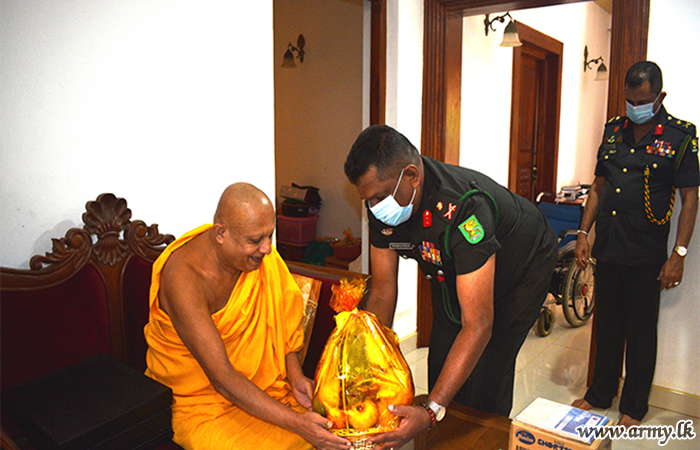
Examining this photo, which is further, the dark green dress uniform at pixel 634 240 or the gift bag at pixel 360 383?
the dark green dress uniform at pixel 634 240

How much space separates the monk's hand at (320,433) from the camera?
1172mm

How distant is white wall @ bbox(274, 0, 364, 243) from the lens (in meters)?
4.66

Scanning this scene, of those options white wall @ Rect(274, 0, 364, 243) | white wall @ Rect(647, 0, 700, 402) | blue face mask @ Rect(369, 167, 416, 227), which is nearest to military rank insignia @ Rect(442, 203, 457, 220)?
→ blue face mask @ Rect(369, 167, 416, 227)

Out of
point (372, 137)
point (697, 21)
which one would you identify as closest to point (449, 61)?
point (697, 21)

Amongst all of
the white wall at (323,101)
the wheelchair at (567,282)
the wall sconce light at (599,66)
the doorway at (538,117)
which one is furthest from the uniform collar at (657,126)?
the wall sconce light at (599,66)

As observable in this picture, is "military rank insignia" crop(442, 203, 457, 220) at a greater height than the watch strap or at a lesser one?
greater

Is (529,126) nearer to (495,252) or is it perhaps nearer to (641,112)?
(641,112)

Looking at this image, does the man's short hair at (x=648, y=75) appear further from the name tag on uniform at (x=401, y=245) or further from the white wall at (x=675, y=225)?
the name tag on uniform at (x=401, y=245)

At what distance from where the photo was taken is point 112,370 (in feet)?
4.96

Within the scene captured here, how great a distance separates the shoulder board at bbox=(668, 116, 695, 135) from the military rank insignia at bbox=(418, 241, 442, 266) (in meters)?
1.61

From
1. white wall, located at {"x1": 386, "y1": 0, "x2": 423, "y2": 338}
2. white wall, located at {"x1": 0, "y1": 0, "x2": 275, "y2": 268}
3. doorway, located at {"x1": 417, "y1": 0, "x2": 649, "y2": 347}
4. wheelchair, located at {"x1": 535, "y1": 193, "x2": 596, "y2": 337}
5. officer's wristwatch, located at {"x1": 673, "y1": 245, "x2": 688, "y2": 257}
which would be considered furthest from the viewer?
wheelchair, located at {"x1": 535, "y1": 193, "x2": 596, "y2": 337}

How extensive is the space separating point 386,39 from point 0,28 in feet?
6.88

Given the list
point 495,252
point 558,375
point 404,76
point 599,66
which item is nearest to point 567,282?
point 558,375

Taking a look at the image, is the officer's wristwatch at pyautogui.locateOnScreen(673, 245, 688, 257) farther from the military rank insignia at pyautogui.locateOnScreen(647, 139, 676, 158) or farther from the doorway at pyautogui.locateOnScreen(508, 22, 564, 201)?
the doorway at pyautogui.locateOnScreen(508, 22, 564, 201)
